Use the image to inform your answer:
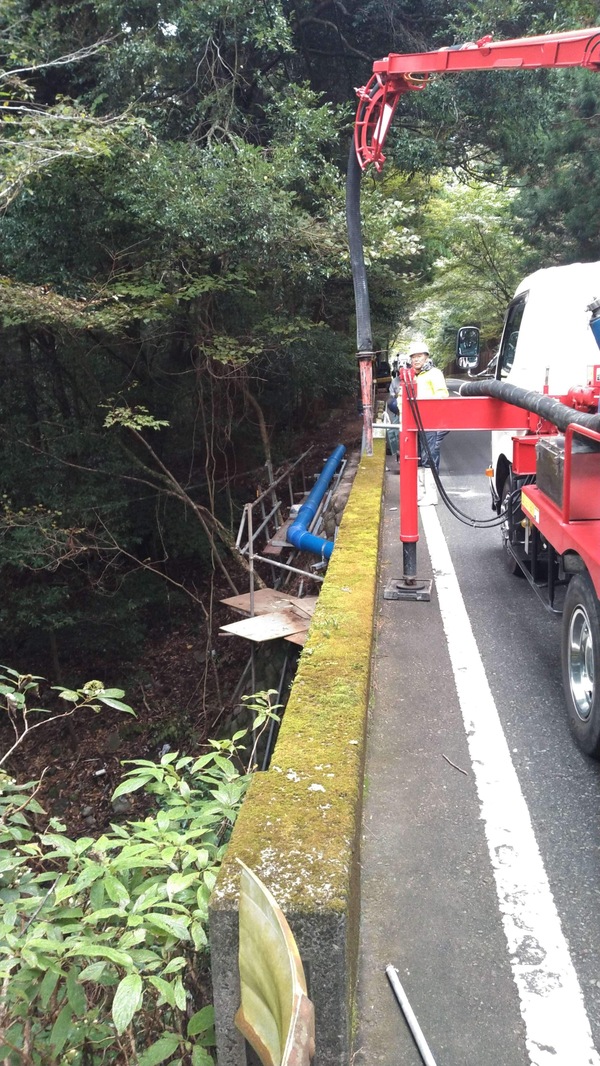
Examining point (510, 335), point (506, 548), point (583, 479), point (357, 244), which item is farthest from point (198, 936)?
point (357, 244)

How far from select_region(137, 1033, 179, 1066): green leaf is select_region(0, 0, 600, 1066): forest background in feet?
12.8

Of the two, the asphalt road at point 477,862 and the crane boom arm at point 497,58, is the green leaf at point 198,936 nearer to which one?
the asphalt road at point 477,862

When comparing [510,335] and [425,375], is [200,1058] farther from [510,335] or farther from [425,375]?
[425,375]

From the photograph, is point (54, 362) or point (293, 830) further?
point (54, 362)

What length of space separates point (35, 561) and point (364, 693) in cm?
789

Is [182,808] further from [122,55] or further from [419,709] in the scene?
[122,55]

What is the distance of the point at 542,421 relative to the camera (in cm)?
519

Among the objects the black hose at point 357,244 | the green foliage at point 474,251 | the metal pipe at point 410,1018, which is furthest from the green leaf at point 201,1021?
the green foliage at point 474,251

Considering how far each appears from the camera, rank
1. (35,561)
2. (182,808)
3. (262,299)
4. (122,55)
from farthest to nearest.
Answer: (262,299) < (35,561) < (122,55) < (182,808)

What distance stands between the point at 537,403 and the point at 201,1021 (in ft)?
11.4

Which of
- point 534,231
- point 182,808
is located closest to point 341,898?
point 182,808

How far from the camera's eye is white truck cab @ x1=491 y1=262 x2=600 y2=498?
556 centimetres

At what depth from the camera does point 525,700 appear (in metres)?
4.32

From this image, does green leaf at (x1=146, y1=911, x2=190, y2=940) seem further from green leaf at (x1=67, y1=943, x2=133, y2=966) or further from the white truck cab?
the white truck cab
